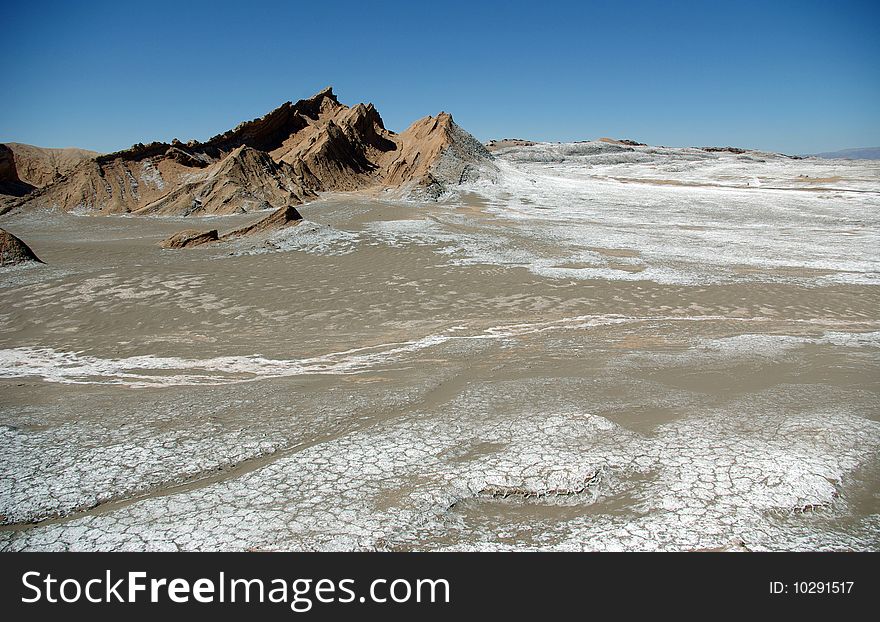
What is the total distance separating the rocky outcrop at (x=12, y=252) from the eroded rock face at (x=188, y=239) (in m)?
3.63

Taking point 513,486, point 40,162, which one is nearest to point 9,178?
point 40,162

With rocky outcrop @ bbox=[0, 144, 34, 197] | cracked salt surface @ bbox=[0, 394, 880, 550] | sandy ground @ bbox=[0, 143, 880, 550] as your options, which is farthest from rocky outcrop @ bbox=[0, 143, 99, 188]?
cracked salt surface @ bbox=[0, 394, 880, 550]

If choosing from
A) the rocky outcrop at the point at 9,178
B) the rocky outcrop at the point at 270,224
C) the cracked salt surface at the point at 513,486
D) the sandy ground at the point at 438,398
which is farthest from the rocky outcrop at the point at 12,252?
the rocky outcrop at the point at 9,178

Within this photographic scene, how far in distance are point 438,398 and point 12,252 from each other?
14018 mm

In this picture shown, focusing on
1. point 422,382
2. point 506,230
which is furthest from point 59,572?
point 506,230

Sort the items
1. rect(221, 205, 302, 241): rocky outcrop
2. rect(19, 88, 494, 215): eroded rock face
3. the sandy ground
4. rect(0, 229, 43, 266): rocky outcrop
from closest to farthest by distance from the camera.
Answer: the sandy ground
rect(0, 229, 43, 266): rocky outcrop
rect(221, 205, 302, 241): rocky outcrop
rect(19, 88, 494, 215): eroded rock face

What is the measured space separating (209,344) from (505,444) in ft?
19.9

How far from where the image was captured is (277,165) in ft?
112

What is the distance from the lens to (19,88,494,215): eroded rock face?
30609 mm

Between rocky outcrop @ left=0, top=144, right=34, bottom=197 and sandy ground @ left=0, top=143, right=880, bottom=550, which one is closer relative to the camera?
sandy ground @ left=0, top=143, right=880, bottom=550

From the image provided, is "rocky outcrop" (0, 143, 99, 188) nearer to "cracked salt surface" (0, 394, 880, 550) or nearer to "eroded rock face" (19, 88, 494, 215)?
"eroded rock face" (19, 88, 494, 215)

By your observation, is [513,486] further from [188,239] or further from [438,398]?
[188,239]

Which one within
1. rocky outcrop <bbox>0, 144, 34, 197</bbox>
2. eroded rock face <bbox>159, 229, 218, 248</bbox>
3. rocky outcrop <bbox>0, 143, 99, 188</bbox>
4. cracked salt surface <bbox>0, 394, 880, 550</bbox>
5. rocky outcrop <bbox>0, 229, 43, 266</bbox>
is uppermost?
rocky outcrop <bbox>0, 143, 99, 188</bbox>

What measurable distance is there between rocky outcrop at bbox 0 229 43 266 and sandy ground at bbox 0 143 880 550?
2.07ft
